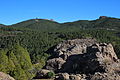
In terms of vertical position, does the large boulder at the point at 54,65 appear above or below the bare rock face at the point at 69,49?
below

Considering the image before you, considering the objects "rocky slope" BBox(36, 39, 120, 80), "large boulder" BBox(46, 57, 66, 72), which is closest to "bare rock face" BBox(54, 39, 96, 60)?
"rocky slope" BBox(36, 39, 120, 80)

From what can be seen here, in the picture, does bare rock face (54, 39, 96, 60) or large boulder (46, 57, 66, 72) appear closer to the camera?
large boulder (46, 57, 66, 72)

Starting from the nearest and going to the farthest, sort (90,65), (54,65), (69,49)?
(90,65) → (54,65) → (69,49)

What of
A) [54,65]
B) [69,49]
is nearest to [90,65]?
[54,65]

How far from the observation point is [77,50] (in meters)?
114

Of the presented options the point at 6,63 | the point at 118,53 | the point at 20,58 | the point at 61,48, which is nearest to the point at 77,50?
the point at 61,48

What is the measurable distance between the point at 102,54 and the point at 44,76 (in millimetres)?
22670

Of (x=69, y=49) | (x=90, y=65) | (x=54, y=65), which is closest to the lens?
(x=90, y=65)

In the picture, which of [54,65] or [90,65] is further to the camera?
[54,65]

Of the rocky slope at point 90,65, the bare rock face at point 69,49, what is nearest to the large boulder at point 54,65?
the rocky slope at point 90,65

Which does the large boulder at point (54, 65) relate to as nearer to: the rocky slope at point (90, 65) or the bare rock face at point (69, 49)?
the rocky slope at point (90, 65)

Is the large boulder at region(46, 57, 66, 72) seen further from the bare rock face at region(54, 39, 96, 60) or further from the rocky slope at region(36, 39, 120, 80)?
the bare rock face at region(54, 39, 96, 60)

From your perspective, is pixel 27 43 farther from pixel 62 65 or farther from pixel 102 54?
pixel 102 54

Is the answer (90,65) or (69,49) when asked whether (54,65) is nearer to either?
(69,49)
